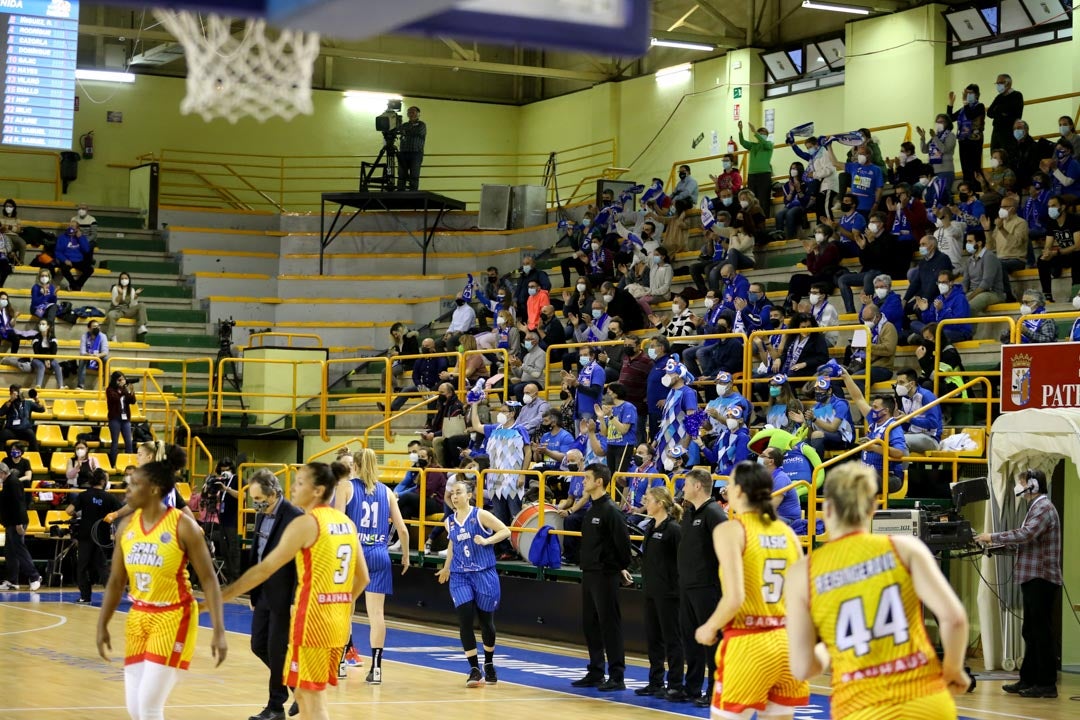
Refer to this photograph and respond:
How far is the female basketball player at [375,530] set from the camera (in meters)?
12.8

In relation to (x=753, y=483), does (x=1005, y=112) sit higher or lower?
higher

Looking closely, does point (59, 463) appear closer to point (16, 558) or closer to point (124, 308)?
point (16, 558)

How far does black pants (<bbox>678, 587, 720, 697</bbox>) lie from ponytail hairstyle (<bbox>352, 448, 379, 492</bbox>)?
273cm

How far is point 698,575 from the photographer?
11.7m

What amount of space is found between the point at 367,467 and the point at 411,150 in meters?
19.9

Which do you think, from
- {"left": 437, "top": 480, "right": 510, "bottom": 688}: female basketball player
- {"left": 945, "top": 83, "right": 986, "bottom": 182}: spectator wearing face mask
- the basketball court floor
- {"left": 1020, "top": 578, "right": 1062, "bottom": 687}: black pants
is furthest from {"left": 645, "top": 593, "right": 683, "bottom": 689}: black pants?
{"left": 945, "top": 83, "right": 986, "bottom": 182}: spectator wearing face mask

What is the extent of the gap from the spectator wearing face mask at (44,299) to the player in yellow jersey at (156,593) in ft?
66.8

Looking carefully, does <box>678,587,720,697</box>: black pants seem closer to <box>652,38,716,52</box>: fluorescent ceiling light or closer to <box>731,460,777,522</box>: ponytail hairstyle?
<box>731,460,777,522</box>: ponytail hairstyle

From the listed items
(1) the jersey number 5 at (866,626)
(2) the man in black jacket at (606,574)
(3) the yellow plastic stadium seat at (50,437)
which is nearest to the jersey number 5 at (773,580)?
(1) the jersey number 5 at (866,626)

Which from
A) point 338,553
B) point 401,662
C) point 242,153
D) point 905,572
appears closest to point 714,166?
point 242,153

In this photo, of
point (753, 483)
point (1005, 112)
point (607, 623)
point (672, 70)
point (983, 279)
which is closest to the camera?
point (753, 483)

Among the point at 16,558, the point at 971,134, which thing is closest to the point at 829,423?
the point at 971,134

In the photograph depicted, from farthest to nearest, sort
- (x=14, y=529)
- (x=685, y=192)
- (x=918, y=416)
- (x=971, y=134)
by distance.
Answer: (x=685, y=192), (x=971, y=134), (x=14, y=529), (x=918, y=416)

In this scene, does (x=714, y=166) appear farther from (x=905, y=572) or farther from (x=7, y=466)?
(x=905, y=572)
